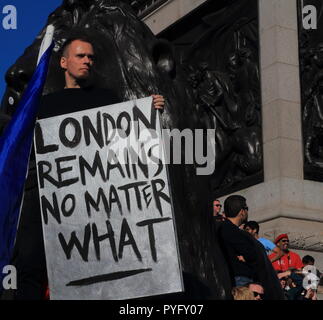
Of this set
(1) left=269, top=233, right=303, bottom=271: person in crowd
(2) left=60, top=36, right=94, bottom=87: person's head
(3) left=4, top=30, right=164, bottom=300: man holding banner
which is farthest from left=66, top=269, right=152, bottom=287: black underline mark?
(1) left=269, top=233, right=303, bottom=271: person in crowd

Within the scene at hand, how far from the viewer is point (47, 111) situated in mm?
6844

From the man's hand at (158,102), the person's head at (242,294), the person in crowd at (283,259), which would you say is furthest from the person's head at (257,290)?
the person in crowd at (283,259)

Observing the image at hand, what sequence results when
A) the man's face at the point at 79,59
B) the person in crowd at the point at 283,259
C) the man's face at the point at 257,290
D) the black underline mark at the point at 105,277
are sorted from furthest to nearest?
1. the person in crowd at the point at 283,259
2. the man's face at the point at 257,290
3. the man's face at the point at 79,59
4. the black underline mark at the point at 105,277

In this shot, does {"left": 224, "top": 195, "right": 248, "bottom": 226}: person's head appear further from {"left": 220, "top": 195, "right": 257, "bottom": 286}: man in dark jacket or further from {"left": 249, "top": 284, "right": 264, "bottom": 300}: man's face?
{"left": 249, "top": 284, "right": 264, "bottom": 300}: man's face

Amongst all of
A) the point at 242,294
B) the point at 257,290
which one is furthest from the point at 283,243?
the point at 242,294

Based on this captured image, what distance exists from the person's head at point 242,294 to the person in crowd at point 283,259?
16.3 feet

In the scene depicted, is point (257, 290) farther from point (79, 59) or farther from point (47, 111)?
point (79, 59)

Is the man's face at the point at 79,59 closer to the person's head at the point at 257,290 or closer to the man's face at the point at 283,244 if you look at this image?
the person's head at the point at 257,290

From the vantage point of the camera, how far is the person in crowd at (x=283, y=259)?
12.4 meters

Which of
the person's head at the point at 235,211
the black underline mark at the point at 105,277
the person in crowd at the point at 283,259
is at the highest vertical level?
the person in crowd at the point at 283,259

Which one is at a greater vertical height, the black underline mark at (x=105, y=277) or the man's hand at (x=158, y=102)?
the man's hand at (x=158, y=102)

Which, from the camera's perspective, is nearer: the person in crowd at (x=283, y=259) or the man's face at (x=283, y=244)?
the person in crowd at (x=283, y=259)

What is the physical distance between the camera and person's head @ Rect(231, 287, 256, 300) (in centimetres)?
717

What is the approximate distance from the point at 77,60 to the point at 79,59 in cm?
1
